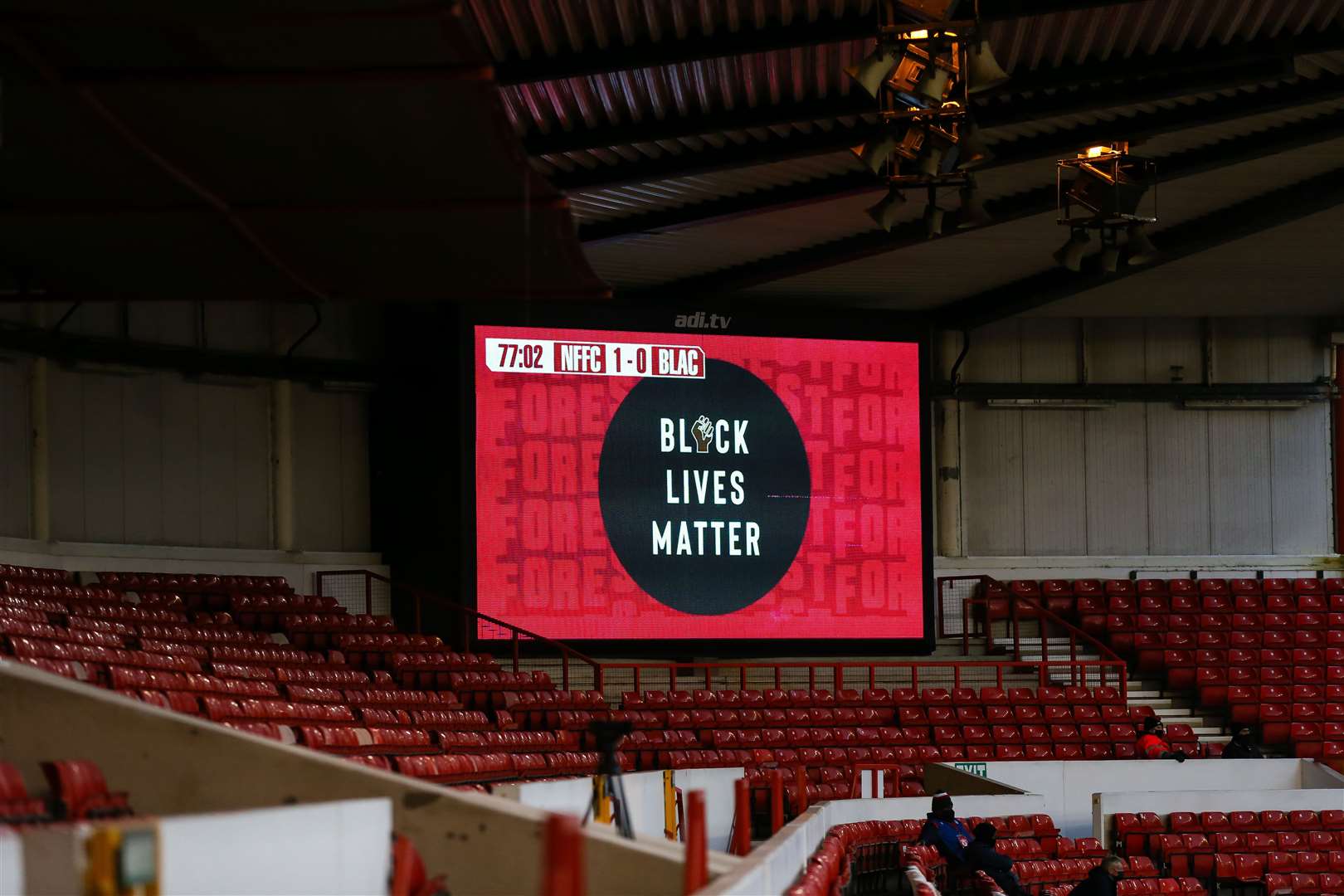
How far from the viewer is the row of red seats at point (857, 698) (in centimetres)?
1883

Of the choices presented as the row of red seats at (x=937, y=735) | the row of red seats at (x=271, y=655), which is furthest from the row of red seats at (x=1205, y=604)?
the row of red seats at (x=271, y=655)

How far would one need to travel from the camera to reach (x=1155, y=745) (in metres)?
18.6

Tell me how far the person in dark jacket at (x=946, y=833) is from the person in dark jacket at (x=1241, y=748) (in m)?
6.86

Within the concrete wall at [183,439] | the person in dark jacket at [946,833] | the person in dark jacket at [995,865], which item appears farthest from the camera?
the concrete wall at [183,439]

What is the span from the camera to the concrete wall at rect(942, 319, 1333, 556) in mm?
24359

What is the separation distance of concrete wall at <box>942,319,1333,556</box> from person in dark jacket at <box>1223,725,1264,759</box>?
17.6 ft

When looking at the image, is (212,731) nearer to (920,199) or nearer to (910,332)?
(920,199)

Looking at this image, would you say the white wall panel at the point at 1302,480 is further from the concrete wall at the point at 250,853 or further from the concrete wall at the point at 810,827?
the concrete wall at the point at 250,853

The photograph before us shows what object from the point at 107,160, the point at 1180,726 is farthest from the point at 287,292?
the point at 1180,726

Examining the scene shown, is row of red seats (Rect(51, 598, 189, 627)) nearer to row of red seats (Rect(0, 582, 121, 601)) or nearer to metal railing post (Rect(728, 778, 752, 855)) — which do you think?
row of red seats (Rect(0, 582, 121, 601))

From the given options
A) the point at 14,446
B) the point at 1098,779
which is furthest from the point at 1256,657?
the point at 14,446

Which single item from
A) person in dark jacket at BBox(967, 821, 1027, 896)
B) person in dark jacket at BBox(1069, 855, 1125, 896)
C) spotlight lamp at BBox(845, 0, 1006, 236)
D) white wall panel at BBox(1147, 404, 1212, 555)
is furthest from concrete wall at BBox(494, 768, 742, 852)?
white wall panel at BBox(1147, 404, 1212, 555)

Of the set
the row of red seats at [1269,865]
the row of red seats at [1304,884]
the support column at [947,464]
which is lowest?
the row of red seats at [1304,884]

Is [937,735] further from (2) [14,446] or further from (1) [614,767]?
(1) [614,767]
